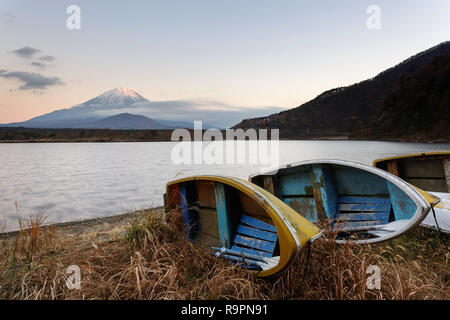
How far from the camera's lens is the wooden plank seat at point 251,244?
3364 millimetres

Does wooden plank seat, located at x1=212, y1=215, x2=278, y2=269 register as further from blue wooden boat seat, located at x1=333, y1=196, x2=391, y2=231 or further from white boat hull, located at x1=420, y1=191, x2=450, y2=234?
white boat hull, located at x1=420, y1=191, x2=450, y2=234

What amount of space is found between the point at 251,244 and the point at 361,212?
2.34 metres

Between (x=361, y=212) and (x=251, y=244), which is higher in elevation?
(x=361, y=212)

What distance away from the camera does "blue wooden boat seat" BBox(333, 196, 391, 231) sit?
447 centimetres

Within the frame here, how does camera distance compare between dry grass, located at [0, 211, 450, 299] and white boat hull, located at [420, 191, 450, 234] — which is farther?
white boat hull, located at [420, 191, 450, 234]

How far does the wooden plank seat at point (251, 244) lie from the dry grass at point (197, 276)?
0.13 m

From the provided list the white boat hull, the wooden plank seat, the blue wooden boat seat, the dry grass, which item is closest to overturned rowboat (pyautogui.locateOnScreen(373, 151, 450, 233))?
the white boat hull

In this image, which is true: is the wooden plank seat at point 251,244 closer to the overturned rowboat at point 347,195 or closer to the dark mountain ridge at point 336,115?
the overturned rowboat at point 347,195

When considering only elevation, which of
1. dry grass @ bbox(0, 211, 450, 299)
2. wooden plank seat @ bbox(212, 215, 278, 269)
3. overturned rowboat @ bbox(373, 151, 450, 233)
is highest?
overturned rowboat @ bbox(373, 151, 450, 233)

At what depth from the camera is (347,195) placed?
16.8ft

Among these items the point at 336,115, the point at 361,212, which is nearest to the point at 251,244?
the point at 361,212

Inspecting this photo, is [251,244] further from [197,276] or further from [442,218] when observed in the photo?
[442,218]
